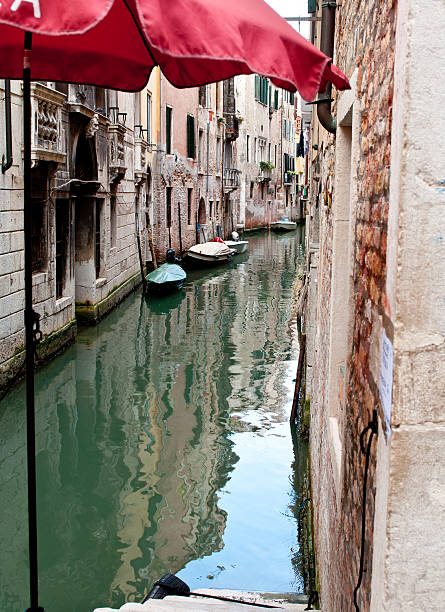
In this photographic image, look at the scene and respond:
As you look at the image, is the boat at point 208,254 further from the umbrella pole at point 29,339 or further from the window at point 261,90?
the umbrella pole at point 29,339

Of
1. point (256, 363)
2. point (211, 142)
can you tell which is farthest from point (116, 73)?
point (211, 142)

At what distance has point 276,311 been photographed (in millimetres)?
15742

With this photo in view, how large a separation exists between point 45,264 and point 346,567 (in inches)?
362

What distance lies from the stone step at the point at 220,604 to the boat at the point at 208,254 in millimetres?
19113

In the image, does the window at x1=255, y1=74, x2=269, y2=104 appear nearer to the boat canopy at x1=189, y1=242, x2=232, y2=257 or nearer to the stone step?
the boat canopy at x1=189, y1=242, x2=232, y2=257

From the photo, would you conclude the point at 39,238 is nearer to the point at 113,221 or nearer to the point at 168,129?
the point at 113,221

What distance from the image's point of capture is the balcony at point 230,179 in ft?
111

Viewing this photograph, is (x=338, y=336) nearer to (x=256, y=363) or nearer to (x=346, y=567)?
(x=346, y=567)

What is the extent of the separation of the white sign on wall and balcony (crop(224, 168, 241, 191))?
32144 millimetres

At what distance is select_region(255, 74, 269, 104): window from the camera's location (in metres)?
39.8

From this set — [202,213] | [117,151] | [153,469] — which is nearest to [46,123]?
[153,469]

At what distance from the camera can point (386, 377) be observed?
1898mm

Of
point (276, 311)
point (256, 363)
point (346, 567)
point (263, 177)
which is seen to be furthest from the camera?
point (263, 177)

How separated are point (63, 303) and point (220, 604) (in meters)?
8.67
